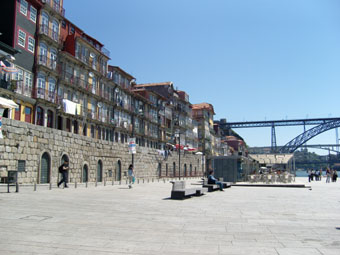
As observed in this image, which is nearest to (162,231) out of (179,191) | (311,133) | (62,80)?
(179,191)

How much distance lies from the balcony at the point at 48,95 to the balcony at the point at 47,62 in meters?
2.51

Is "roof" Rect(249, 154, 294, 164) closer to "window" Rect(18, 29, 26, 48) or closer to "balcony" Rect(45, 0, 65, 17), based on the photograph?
"window" Rect(18, 29, 26, 48)

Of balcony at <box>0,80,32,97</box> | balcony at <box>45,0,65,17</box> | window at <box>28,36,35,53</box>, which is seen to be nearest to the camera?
balcony at <box>0,80,32,97</box>

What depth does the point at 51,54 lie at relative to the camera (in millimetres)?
35031

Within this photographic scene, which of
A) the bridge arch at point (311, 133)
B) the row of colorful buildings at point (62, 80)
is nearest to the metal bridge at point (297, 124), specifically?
the bridge arch at point (311, 133)

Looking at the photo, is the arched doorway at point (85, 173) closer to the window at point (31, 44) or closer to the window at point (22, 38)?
the window at point (31, 44)

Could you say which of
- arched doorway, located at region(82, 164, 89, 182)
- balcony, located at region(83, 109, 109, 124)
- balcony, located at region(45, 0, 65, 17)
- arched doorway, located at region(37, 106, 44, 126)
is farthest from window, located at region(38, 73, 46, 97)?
arched doorway, located at region(82, 164, 89, 182)

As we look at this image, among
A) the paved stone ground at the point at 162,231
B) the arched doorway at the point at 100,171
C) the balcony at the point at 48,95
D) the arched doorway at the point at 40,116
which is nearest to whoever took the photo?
the paved stone ground at the point at 162,231

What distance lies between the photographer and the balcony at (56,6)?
113 ft

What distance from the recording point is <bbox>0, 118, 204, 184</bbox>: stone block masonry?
78.4 feet

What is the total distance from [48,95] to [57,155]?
7403 millimetres

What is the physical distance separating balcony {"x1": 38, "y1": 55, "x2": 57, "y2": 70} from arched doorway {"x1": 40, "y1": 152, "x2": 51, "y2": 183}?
Result: 998 centimetres

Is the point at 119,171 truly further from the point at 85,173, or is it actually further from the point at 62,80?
the point at 62,80

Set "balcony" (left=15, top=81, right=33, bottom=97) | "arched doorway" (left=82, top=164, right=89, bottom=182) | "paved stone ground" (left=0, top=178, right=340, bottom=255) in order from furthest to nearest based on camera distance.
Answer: "arched doorway" (left=82, top=164, right=89, bottom=182), "balcony" (left=15, top=81, right=33, bottom=97), "paved stone ground" (left=0, top=178, right=340, bottom=255)
